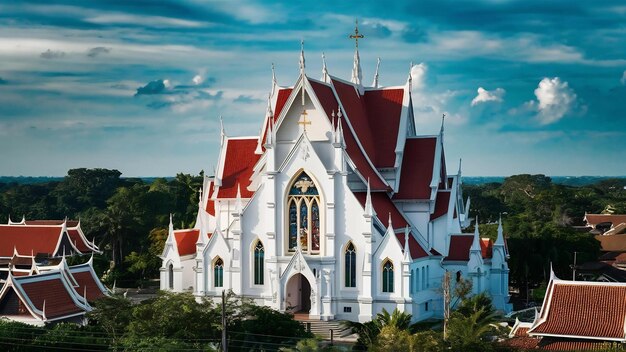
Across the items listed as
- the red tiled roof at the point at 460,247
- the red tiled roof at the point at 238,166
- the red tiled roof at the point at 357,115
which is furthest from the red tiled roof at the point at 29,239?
the red tiled roof at the point at 460,247

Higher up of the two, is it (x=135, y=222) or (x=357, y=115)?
(x=357, y=115)

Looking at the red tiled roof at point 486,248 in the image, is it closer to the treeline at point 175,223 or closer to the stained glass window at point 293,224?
the treeline at point 175,223

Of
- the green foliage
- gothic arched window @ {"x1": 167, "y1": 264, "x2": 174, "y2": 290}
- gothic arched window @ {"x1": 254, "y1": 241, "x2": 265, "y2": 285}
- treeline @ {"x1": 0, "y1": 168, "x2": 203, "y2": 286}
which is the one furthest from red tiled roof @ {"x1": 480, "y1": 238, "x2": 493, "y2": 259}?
treeline @ {"x1": 0, "y1": 168, "x2": 203, "y2": 286}

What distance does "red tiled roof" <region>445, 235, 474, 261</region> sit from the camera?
3662 centimetres

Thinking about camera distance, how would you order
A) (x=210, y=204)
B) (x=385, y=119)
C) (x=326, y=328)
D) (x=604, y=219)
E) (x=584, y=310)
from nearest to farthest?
(x=584, y=310) < (x=326, y=328) < (x=385, y=119) < (x=210, y=204) < (x=604, y=219)

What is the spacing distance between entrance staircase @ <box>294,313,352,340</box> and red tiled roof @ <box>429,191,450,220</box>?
254 inches

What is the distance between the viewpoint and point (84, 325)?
3056 centimetres

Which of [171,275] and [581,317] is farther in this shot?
[171,275]

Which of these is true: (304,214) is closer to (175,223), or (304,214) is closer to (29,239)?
(29,239)

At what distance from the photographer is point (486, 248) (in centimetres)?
3878

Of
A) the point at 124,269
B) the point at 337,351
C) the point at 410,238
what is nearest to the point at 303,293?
the point at 410,238

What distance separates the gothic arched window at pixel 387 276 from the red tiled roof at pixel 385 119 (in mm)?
5008

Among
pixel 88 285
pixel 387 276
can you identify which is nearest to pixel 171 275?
pixel 88 285

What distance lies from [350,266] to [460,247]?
209 inches
